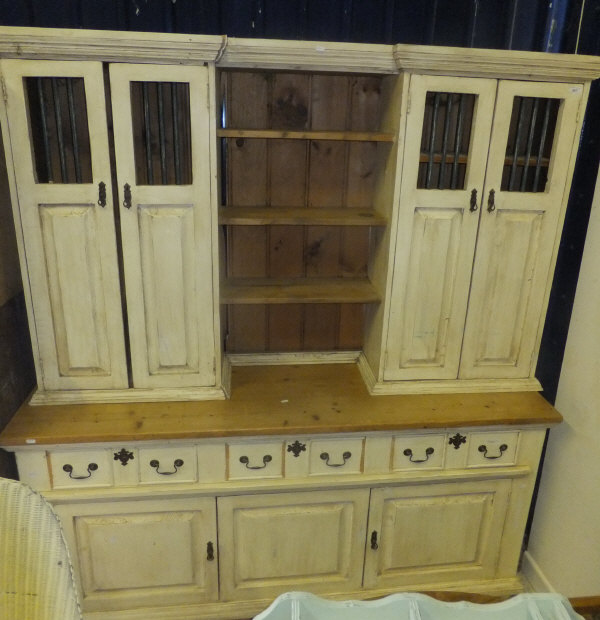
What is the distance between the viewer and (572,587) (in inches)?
75.1

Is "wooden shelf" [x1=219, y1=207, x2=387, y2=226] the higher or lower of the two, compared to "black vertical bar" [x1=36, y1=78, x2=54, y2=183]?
lower

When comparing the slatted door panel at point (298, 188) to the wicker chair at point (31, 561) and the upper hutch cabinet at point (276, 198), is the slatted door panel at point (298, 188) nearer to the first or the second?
the upper hutch cabinet at point (276, 198)

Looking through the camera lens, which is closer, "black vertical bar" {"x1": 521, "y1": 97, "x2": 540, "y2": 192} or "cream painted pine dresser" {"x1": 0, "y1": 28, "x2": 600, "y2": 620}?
"cream painted pine dresser" {"x1": 0, "y1": 28, "x2": 600, "y2": 620}

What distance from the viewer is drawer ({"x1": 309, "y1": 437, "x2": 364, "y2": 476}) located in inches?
70.7

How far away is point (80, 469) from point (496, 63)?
6.06ft

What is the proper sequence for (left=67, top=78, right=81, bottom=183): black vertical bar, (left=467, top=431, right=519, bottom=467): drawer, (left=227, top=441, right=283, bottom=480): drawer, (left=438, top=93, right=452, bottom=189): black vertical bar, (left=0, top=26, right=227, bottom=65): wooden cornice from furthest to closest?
1. (left=467, top=431, right=519, bottom=467): drawer
2. (left=227, top=441, right=283, bottom=480): drawer
3. (left=438, top=93, right=452, bottom=189): black vertical bar
4. (left=67, top=78, right=81, bottom=183): black vertical bar
5. (left=0, top=26, right=227, bottom=65): wooden cornice

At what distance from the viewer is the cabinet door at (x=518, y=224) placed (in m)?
1.70

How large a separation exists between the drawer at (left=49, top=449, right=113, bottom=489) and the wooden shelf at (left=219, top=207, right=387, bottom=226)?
2.89 feet

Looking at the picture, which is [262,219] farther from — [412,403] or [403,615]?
[403,615]

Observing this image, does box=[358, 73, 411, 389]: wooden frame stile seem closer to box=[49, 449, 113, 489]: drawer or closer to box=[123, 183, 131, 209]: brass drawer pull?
box=[123, 183, 131, 209]: brass drawer pull

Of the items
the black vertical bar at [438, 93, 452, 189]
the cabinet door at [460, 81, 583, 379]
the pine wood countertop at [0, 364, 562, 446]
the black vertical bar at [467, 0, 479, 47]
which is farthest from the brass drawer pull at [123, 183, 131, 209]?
the black vertical bar at [467, 0, 479, 47]

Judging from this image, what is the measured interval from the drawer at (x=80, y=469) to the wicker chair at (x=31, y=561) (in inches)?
23.2

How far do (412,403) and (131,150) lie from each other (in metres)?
1.26

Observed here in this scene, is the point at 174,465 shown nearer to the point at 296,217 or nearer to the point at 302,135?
the point at 296,217
